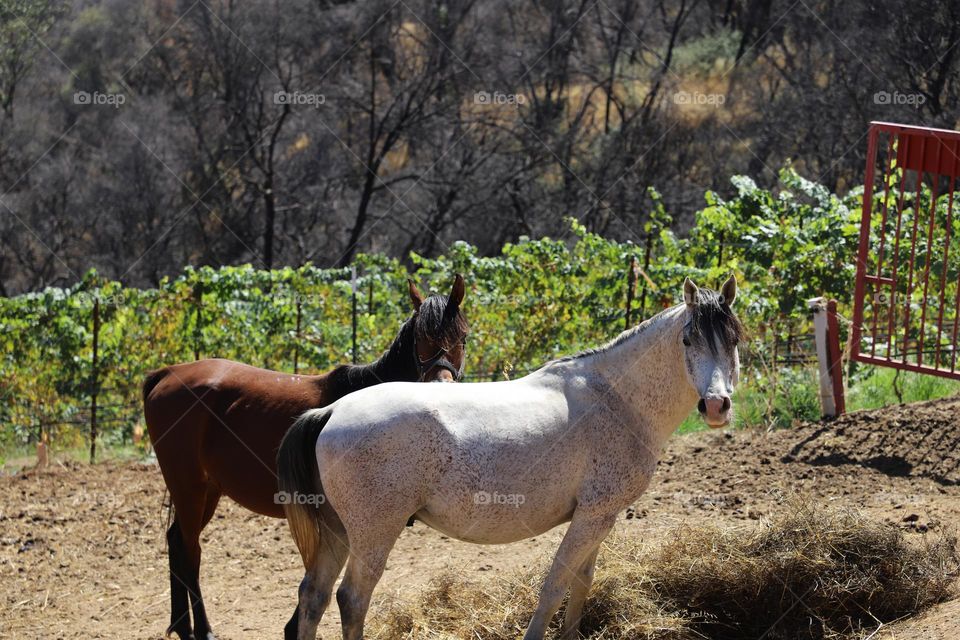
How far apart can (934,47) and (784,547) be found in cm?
1785

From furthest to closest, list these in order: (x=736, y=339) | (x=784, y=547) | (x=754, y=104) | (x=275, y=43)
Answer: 1. (x=754, y=104)
2. (x=275, y=43)
3. (x=784, y=547)
4. (x=736, y=339)

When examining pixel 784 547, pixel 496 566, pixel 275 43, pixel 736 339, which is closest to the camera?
pixel 736 339

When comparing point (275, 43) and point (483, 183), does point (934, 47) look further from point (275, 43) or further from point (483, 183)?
point (275, 43)

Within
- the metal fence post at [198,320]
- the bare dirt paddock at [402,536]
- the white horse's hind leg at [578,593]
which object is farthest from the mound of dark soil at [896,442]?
the metal fence post at [198,320]

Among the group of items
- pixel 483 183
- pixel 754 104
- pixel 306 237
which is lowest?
pixel 306 237

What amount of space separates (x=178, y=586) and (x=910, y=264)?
5.82 meters

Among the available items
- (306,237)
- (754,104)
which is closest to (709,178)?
(754,104)

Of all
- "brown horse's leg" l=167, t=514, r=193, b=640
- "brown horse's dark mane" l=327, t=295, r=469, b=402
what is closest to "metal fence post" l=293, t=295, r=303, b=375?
"brown horse's leg" l=167, t=514, r=193, b=640

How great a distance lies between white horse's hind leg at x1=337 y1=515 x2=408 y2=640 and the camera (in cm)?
458

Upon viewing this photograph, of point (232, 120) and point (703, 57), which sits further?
point (703, 57)

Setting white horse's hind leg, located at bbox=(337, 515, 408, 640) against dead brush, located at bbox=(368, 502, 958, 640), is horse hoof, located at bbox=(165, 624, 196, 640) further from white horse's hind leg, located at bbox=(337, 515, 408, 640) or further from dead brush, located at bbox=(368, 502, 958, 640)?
white horse's hind leg, located at bbox=(337, 515, 408, 640)

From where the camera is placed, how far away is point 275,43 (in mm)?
24688

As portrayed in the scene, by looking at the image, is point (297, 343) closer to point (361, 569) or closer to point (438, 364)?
point (438, 364)

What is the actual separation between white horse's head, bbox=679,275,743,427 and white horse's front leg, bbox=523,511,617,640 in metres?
0.70
